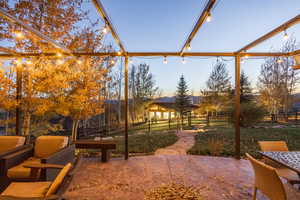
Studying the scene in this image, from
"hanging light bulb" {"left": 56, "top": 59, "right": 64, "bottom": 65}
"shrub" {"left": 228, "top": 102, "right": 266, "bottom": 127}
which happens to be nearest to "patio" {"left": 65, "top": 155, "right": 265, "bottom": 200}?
"hanging light bulb" {"left": 56, "top": 59, "right": 64, "bottom": 65}

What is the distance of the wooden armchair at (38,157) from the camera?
224cm

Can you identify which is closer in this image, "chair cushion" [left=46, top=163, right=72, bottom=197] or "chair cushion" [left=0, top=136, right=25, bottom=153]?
"chair cushion" [left=46, top=163, right=72, bottom=197]

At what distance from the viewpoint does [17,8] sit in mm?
3938

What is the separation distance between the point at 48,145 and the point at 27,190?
1.37 meters

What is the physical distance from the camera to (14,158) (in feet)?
8.06

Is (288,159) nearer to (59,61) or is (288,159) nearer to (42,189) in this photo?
(42,189)

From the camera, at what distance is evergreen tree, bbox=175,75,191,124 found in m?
19.4

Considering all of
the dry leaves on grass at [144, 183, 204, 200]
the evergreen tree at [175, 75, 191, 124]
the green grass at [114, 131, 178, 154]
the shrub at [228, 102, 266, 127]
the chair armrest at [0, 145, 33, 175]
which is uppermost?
the evergreen tree at [175, 75, 191, 124]

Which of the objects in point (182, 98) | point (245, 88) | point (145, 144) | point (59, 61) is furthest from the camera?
point (182, 98)

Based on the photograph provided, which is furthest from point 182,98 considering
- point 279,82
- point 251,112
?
point 251,112

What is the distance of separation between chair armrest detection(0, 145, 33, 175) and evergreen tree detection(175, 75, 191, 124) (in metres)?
17.3

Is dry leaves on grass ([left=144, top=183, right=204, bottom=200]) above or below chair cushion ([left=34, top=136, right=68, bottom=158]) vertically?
below

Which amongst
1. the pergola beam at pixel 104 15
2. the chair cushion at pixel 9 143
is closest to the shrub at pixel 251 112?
the pergola beam at pixel 104 15

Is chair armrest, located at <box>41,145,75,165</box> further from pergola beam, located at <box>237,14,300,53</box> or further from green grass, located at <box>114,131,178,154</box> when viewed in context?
pergola beam, located at <box>237,14,300,53</box>
